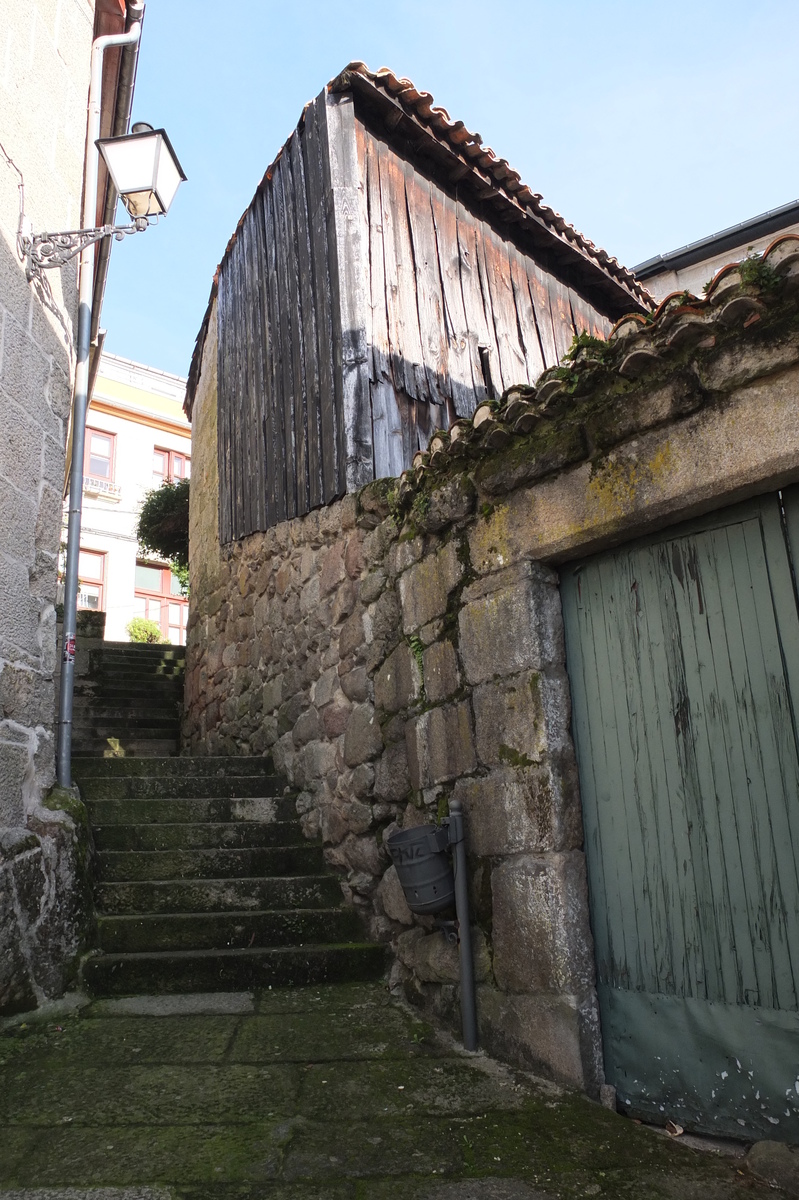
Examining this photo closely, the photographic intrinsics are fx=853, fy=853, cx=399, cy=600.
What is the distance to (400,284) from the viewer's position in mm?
5301

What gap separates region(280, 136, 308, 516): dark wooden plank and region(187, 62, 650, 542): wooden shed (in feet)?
0.05

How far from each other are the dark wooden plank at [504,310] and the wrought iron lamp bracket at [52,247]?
287cm

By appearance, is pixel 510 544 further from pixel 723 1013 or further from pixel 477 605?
pixel 723 1013

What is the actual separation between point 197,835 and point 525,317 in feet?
14.0

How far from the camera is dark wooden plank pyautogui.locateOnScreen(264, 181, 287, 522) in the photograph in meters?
5.59

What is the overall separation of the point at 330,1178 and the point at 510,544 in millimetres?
2038

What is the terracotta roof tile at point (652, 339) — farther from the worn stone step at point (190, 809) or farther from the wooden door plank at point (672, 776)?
the worn stone step at point (190, 809)

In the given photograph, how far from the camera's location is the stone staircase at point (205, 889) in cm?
357

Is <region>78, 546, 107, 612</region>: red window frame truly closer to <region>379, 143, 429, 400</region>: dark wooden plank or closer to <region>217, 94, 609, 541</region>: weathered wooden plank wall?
<region>217, 94, 609, 541</region>: weathered wooden plank wall

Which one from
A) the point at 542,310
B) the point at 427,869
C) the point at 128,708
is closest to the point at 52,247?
the point at 427,869

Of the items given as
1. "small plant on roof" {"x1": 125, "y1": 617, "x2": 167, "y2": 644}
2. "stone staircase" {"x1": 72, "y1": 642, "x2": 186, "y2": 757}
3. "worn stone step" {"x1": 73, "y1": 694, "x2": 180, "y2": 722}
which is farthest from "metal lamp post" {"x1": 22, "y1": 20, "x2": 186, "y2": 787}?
"small plant on roof" {"x1": 125, "y1": 617, "x2": 167, "y2": 644}

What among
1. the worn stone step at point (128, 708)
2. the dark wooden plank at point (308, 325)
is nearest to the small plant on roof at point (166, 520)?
the worn stone step at point (128, 708)

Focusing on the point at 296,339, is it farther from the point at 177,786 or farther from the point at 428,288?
the point at 177,786

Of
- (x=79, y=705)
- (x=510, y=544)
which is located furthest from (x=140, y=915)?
(x=79, y=705)
